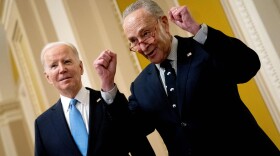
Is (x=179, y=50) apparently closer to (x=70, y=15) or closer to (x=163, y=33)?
(x=163, y=33)

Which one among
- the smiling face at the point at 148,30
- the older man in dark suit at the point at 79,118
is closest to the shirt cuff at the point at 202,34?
the smiling face at the point at 148,30

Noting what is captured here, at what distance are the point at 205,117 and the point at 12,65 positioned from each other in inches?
243

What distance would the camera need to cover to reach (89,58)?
291 cm

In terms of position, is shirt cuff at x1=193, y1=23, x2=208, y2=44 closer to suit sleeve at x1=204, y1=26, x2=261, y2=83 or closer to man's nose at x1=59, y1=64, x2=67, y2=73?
suit sleeve at x1=204, y1=26, x2=261, y2=83

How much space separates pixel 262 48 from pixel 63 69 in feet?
4.28

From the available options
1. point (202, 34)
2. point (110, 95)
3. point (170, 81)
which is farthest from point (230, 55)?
point (110, 95)

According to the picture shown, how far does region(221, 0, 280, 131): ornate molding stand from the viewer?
211cm

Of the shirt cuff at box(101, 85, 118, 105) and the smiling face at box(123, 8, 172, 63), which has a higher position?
the smiling face at box(123, 8, 172, 63)

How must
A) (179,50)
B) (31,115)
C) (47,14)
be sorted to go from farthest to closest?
(31,115), (47,14), (179,50)

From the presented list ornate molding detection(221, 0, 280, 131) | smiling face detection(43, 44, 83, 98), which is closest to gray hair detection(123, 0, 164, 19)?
smiling face detection(43, 44, 83, 98)

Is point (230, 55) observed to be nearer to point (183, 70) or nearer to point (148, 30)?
point (183, 70)

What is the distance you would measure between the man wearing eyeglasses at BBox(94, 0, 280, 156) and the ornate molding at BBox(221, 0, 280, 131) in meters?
0.75

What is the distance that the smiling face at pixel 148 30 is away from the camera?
1.48 metres

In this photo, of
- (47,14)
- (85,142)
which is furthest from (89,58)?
(85,142)
